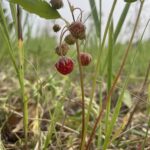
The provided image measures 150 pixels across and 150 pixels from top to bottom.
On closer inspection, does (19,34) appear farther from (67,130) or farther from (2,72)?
(2,72)

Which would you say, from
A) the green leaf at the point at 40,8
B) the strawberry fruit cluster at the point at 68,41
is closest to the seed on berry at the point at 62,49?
the strawberry fruit cluster at the point at 68,41

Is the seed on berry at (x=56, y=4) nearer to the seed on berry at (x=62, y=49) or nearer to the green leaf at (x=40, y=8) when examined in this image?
the green leaf at (x=40, y=8)

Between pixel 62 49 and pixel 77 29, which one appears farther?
pixel 62 49

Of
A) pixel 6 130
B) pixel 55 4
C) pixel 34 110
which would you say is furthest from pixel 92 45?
pixel 55 4

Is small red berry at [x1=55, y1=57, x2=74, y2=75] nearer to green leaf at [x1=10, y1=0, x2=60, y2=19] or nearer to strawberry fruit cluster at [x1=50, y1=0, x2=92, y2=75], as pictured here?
strawberry fruit cluster at [x1=50, y1=0, x2=92, y2=75]

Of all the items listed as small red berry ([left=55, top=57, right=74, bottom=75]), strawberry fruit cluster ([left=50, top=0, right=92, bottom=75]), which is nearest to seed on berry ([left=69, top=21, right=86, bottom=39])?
strawberry fruit cluster ([left=50, top=0, right=92, bottom=75])

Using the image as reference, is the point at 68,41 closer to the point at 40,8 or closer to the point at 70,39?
the point at 70,39

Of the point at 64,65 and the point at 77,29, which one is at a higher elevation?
the point at 77,29

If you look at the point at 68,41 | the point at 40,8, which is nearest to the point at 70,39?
the point at 68,41
